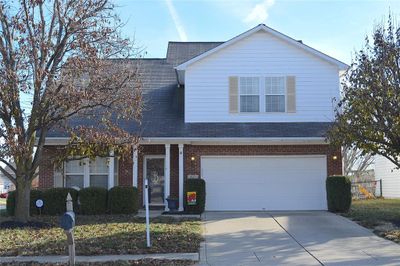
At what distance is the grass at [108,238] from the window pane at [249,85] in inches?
268

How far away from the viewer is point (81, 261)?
34.0 ft

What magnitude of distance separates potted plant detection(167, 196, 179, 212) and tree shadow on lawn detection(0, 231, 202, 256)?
19.7 feet

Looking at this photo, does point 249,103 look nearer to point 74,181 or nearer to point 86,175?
point 86,175

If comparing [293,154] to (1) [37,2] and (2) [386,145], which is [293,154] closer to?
(2) [386,145]

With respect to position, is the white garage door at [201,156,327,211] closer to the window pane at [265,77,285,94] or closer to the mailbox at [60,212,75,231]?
the window pane at [265,77,285,94]

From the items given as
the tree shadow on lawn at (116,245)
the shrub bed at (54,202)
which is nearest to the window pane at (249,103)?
the shrub bed at (54,202)

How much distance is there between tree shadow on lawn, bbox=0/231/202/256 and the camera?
36.8 feet

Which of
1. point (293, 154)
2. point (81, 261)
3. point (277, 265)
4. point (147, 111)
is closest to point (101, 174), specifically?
point (147, 111)

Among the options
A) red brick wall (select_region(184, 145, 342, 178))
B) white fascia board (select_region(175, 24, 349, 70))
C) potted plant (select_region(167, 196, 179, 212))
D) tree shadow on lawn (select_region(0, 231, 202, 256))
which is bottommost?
tree shadow on lawn (select_region(0, 231, 202, 256))

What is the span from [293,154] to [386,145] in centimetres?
496

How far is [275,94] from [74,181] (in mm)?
8844

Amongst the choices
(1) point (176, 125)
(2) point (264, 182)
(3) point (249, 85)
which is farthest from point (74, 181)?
(3) point (249, 85)

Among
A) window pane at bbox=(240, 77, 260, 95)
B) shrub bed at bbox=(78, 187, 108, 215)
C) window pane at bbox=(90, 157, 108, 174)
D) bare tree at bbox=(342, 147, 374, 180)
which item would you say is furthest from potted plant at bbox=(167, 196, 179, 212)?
bare tree at bbox=(342, 147, 374, 180)

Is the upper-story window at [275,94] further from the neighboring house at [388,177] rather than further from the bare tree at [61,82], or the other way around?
the neighboring house at [388,177]
